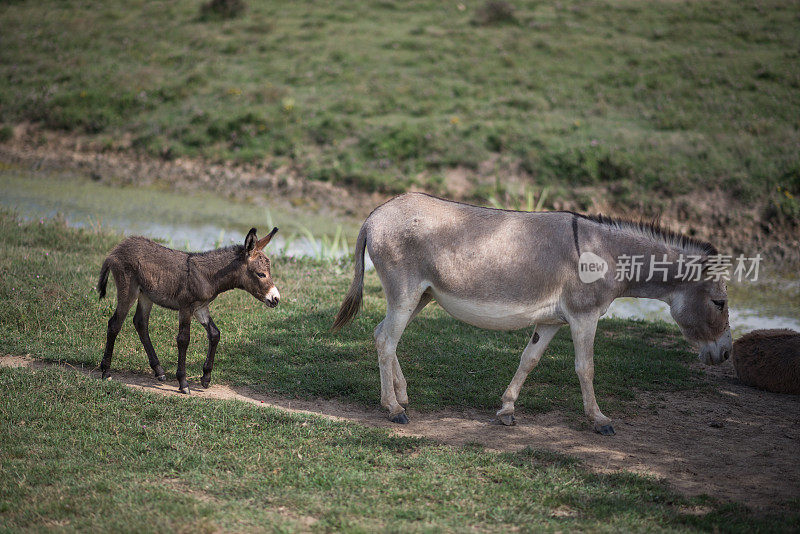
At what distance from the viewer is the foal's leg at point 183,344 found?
724cm

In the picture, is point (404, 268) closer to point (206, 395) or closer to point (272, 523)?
point (206, 395)

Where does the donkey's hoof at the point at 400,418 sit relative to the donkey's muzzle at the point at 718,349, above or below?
below

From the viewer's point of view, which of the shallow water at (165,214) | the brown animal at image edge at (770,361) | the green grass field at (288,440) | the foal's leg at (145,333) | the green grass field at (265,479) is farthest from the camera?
the shallow water at (165,214)

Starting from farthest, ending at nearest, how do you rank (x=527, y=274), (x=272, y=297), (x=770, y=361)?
(x=770, y=361) → (x=272, y=297) → (x=527, y=274)

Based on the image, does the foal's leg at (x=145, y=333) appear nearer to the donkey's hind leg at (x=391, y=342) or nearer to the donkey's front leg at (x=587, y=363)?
the donkey's hind leg at (x=391, y=342)

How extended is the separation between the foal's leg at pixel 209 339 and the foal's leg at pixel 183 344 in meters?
0.20

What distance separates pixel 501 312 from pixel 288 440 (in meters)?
2.33

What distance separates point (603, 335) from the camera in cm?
1015

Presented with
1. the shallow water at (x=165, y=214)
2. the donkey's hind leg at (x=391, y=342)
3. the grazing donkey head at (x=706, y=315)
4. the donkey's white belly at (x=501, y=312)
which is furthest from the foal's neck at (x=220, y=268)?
the shallow water at (x=165, y=214)

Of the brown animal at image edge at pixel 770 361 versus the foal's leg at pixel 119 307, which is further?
Result: the brown animal at image edge at pixel 770 361

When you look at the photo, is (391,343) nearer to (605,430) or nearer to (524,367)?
(524,367)

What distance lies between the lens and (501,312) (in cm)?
704

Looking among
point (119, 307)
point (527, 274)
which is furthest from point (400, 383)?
point (119, 307)

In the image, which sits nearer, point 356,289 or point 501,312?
point 501,312
